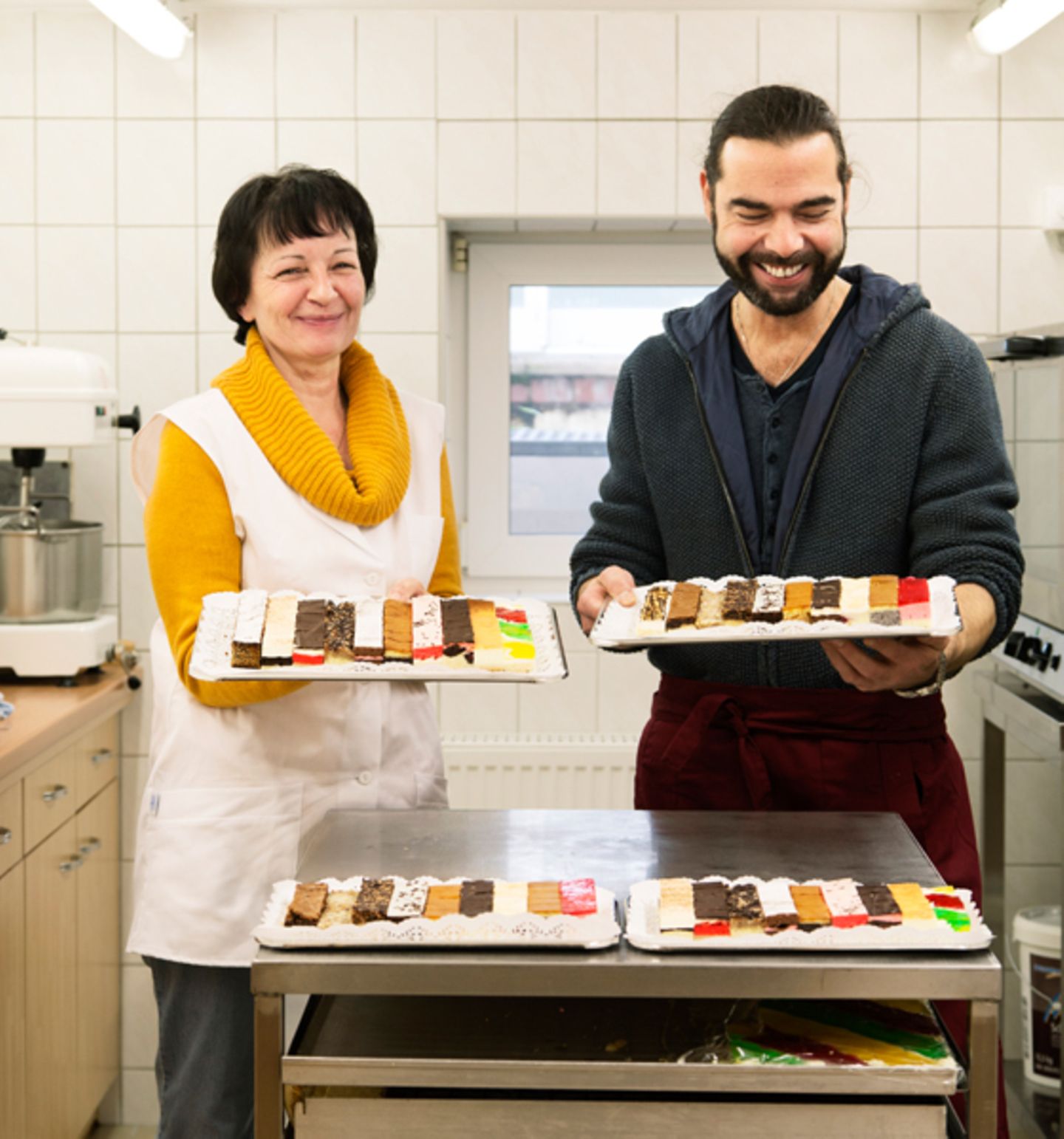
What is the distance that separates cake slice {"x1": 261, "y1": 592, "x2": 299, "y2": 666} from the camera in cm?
151

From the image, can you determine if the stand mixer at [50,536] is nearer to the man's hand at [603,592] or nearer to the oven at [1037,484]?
the man's hand at [603,592]

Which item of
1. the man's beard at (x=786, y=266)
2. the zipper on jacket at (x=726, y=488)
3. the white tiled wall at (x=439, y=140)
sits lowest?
the zipper on jacket at (x=726, y=488)

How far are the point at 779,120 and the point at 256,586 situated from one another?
855mm

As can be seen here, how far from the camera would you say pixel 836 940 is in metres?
1.23

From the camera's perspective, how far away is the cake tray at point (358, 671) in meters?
1.48

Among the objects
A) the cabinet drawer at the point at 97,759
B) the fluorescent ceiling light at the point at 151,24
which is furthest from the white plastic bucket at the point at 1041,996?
the fluorescent ceiling light at the point at 151,24

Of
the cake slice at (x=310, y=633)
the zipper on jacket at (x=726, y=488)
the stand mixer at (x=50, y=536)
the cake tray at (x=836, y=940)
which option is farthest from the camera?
the stand mixer at (x=50, y=536)

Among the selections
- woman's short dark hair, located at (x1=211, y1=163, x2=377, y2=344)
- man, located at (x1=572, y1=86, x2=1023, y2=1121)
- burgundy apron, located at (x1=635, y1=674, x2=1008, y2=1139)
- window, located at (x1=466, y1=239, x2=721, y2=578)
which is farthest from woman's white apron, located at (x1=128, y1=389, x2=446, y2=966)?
window, located at (x1=466, y1=239, x2=721, y2=578)

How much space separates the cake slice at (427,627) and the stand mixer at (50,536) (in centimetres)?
132

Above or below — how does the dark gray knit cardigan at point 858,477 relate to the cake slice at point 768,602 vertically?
above

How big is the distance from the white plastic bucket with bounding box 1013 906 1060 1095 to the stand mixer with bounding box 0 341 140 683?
195 centimetres

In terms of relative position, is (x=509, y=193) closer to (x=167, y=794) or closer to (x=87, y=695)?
(x=87, y=695)

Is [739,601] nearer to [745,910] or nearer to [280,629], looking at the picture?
[745,910]

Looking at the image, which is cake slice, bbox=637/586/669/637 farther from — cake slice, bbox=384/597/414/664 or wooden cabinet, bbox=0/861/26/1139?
wooden cabinet, bbox=0/861/26/1139
